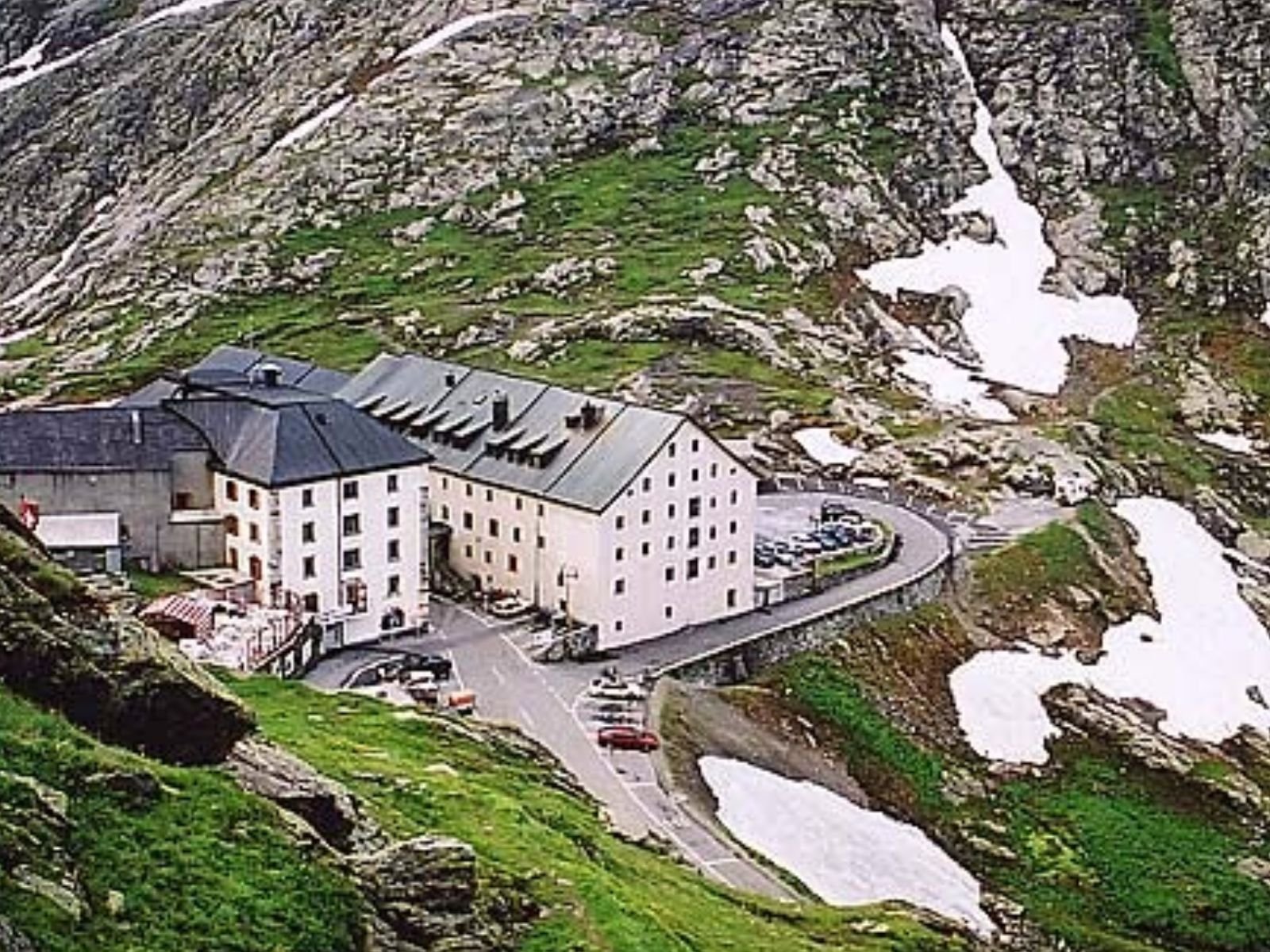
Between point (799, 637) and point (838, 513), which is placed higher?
Answer: point (838, 513)

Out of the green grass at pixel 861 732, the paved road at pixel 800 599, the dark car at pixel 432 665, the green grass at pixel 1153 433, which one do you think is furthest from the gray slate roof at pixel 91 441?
the green grass at pixel 1153 433

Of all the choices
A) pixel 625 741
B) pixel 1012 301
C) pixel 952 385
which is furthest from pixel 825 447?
pixel 625 741

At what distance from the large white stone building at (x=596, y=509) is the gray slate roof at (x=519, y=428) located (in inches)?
3.2

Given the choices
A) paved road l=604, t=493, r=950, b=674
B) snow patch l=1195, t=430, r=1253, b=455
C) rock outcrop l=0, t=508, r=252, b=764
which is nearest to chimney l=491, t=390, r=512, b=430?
paved road l=604, t=493, r=950, b=674

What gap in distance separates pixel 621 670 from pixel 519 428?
16016mm

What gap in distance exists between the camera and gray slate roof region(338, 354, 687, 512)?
89312mm

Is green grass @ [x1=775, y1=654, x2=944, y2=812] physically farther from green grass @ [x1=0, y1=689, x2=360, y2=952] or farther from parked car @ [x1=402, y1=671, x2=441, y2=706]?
green grass @ [x1=0, y1=689, x2=360, y2=952]

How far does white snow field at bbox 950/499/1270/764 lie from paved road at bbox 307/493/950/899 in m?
7.96

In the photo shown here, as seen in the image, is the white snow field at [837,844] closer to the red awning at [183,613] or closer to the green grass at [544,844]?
the green grass at [544,844]

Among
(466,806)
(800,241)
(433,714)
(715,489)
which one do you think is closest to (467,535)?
(715,489)

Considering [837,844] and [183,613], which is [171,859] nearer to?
[837,844]

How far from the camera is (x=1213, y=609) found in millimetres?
107438

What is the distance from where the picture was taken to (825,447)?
413ft

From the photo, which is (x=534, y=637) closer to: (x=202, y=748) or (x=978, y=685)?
(x=978, y=685)
